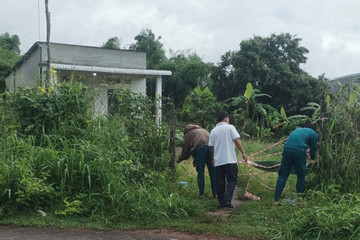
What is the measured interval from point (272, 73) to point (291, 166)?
17.4 meters

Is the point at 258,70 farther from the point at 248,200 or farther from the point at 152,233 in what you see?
the point at 152,233

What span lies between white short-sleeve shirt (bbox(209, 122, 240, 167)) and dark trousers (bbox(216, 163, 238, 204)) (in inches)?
4.0

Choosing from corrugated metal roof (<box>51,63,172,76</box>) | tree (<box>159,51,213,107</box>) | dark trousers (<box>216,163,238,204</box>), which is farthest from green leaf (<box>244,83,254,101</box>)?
tree (<box>159,51,213,107</box>)

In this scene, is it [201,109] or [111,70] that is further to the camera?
[111,70]

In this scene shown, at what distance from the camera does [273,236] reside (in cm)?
461

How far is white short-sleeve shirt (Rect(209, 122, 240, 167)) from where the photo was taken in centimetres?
623

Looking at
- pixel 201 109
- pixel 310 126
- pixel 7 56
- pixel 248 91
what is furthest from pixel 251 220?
pixel 7 56

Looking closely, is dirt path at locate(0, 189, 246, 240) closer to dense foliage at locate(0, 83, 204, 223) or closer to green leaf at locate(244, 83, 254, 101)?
dense foliage at locate(0, 83, 204, 223)

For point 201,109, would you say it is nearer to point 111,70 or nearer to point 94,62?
point 111,70

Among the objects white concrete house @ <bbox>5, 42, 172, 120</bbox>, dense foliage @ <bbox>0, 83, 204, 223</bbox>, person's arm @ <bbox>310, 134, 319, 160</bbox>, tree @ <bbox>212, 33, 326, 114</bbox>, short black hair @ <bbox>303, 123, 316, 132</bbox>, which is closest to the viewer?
dense foliage @ <bbox>0, 83, 204, 223</bbox>

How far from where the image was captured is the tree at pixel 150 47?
32925mm

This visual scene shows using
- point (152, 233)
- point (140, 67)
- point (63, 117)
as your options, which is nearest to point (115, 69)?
point (140, 67)

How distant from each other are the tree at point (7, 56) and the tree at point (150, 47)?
10.5 metres

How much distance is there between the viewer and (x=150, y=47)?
34.0 metres
